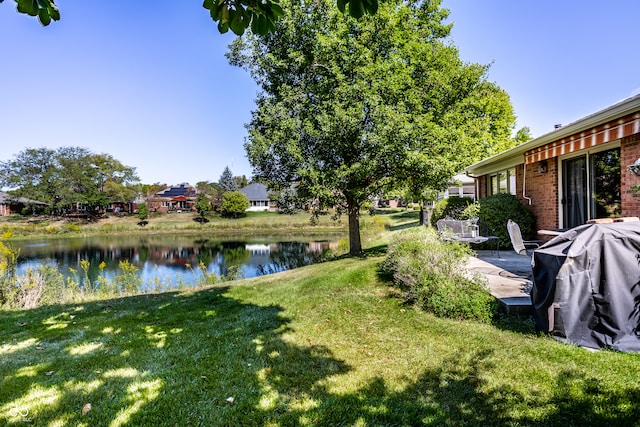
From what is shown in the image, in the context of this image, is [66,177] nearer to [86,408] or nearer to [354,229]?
[354,229]

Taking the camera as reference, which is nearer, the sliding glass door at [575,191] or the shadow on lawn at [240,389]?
the shadow on lawn at [240,389]

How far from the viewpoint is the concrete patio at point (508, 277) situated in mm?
4547

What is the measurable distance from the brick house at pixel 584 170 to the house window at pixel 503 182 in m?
0.71

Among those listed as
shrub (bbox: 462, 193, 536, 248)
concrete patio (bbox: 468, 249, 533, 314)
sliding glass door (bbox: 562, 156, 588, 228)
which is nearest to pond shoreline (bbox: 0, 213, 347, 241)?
shrub (bbox: 462, 193, 536, 248)

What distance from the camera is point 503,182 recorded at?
12.6m

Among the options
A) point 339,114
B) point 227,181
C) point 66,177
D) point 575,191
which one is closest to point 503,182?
point 575,191

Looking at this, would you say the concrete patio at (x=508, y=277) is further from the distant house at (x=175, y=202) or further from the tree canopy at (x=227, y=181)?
the tree canopy at (x=227, y=181)

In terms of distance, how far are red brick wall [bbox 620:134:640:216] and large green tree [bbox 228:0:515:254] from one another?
13.8 feet

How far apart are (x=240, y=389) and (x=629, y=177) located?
7271 mm

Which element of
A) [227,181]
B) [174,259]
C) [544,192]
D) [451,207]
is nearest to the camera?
[544,192]

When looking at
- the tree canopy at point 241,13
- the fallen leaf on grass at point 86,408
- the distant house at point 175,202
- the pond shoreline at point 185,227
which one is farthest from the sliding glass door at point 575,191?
the distant house at point 175,202

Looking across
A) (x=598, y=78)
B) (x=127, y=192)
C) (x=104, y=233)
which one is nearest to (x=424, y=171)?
(x=598, y=78)

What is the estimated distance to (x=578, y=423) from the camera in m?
2.41

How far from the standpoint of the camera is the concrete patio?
455 centimetres
